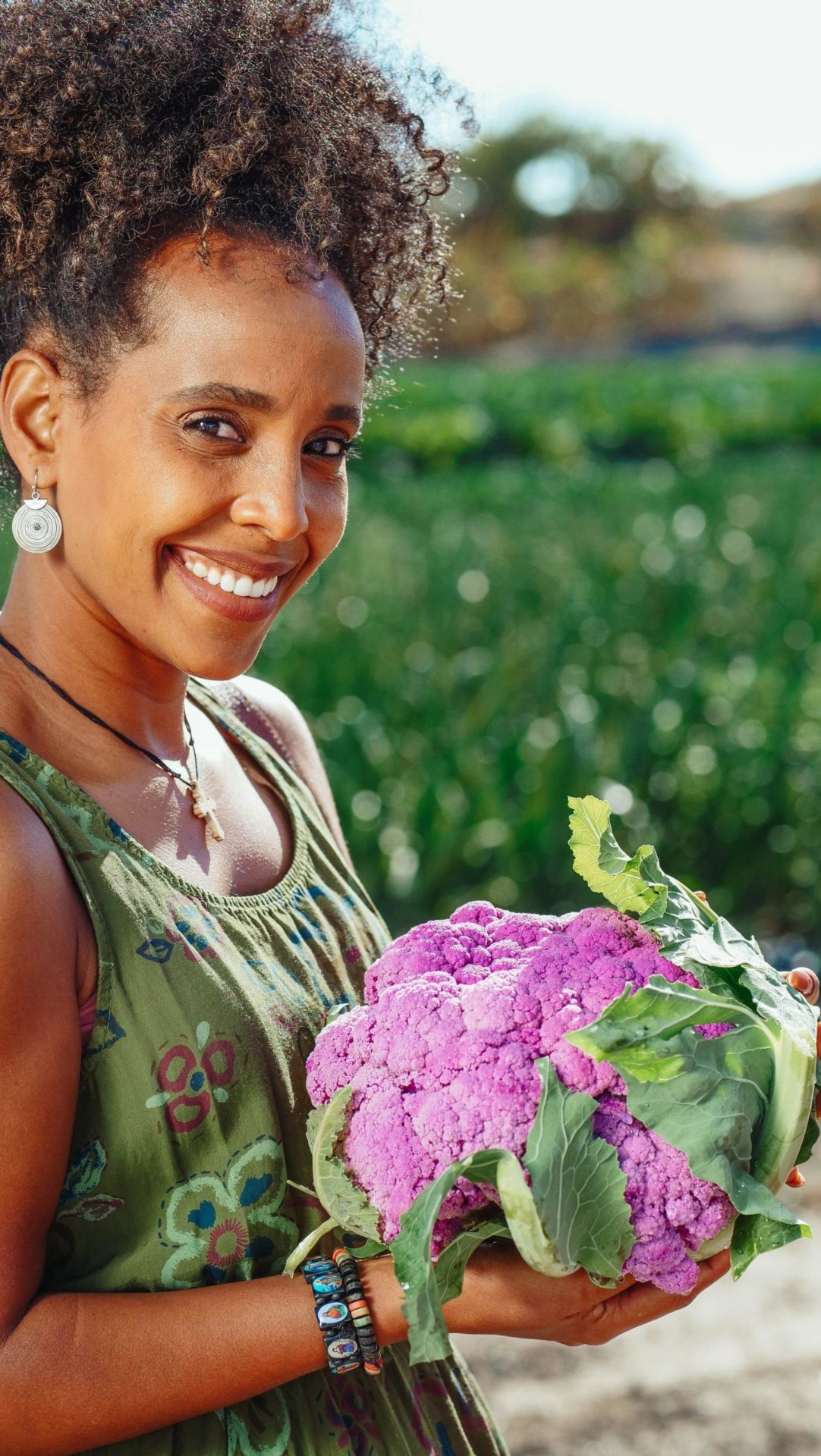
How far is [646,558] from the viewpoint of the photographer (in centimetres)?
882

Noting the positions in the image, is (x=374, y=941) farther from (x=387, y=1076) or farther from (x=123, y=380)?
(x=123, y=380)

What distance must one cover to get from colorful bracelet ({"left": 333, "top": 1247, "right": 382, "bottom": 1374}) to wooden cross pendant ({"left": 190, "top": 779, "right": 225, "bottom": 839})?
1.72 ft

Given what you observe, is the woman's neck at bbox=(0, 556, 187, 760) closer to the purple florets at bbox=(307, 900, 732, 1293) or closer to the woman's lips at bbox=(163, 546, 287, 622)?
the woman's lips at bbox=(163, 546, 287, 622)

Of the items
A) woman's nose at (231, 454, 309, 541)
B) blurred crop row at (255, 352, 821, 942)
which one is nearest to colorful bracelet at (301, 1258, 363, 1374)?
woman's nose at (231, 454, 309, 541)

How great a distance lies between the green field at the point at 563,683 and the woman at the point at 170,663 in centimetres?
78

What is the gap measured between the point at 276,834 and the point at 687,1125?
0.72m

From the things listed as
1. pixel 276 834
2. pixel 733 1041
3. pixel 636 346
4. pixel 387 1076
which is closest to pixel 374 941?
pixel 276 834

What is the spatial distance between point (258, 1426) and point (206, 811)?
694 mm

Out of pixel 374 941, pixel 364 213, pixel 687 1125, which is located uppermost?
pixel 364 213

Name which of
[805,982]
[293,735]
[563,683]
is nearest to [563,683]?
[563,683]

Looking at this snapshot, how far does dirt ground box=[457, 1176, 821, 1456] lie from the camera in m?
3.31

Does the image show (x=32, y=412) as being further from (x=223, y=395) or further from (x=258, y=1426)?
(x=258, y=1426)

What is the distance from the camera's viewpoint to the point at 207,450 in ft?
4.88

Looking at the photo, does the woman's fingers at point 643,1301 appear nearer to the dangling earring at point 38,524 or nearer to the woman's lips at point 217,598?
the woman's lips at point 217,598
